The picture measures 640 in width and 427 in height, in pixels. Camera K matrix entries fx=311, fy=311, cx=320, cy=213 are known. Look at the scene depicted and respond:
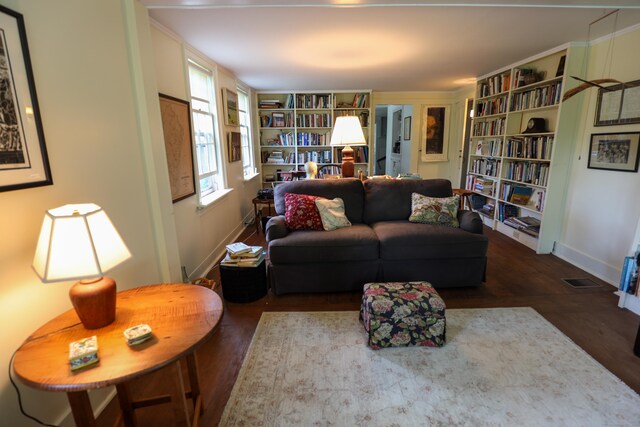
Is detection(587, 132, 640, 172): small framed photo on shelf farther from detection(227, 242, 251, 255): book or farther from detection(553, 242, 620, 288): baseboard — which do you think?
detection(227, 242, 251, 255): book

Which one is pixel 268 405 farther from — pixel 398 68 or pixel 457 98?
pixel 457 98

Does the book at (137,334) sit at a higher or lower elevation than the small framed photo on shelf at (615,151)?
lower

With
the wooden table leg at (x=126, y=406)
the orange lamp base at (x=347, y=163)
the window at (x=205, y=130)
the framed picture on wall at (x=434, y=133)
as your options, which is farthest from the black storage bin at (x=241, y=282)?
the framed picture on wall at (x=434, y=133)

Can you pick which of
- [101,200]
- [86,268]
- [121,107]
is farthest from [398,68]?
[86,268]

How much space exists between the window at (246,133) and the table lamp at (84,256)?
12.9ft

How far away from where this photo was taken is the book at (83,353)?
926mm

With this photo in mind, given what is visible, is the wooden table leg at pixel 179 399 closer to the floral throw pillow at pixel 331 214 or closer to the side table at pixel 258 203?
the floral throw pillow at pixel 331 214

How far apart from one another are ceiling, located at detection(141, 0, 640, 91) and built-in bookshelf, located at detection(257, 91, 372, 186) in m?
1.52

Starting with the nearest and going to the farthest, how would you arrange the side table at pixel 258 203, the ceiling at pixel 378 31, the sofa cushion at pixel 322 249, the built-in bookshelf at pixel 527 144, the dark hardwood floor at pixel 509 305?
1. the dark hardwood floor at pixel 509 305
2. the ceiling at pixel 378 31
3. the sofa cushion at pixel 322 249
4. the built-in bookshelf at pixel 527 144
5. the side table at pixel 258 203

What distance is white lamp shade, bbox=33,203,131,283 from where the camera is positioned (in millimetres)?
969

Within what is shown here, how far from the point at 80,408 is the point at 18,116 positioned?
1.02 meters

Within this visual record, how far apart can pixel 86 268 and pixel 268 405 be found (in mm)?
1078

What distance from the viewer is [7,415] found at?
1.08 metres

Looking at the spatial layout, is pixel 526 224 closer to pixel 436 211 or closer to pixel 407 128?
pixel 436 211
